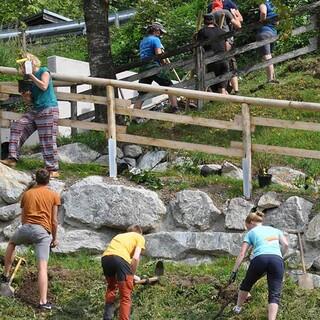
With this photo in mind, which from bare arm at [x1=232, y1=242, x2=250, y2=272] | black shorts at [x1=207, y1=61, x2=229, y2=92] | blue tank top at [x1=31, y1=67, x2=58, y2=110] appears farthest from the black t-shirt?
bare arm at [x1=232, y1=242, x2=250, y2=272]

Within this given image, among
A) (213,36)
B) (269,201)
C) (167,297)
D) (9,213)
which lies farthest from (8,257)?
(213,36)

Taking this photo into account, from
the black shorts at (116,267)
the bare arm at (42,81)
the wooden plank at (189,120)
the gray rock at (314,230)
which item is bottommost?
the black shorts at (116,267)

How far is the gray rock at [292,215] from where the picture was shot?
1155cm

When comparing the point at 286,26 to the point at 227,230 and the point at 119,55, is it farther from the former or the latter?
the point at 119,55

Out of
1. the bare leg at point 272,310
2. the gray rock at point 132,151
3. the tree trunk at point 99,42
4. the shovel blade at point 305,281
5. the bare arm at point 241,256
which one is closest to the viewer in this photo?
the bare leg at point 272,310

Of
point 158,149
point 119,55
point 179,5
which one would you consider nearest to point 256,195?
point 158,149

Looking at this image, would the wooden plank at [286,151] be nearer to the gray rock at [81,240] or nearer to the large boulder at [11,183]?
the gray rock at [81,240]

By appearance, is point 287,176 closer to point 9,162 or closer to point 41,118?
point 41,118

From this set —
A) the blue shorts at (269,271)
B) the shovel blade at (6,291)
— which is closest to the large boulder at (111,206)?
the shovel blade at (6,291)

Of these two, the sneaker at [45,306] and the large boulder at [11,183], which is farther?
the large boulder at [11,183]

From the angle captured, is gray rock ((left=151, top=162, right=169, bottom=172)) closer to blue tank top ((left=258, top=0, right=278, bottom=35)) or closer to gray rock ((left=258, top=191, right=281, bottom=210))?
gray rock ((left=258, top=191, right=281, bottom=210))

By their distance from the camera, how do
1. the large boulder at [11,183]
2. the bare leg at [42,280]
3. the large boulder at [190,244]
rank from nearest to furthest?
the bare leg at [42,280]
the large boulder at [190,244]
the large boulder at [11,183]

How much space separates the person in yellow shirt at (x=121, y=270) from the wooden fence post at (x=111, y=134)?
234 cm

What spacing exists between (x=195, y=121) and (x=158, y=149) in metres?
1.54
